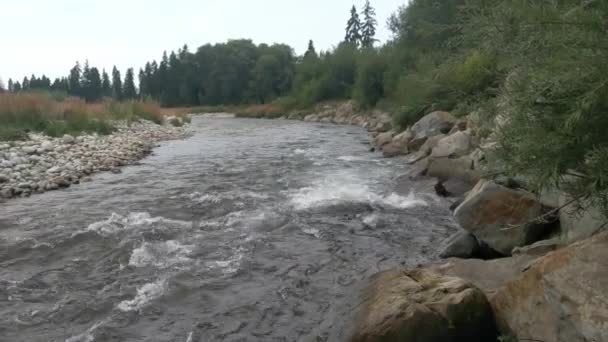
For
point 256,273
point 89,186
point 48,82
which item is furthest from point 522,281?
point 48,82

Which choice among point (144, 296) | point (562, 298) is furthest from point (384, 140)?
point (562, 298)

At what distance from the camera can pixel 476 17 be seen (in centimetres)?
454

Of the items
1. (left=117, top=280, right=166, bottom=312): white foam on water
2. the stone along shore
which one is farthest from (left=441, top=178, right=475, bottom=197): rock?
the stone along shore

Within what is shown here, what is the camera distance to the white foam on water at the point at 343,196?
31.7ft

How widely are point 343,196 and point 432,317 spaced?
6174mm

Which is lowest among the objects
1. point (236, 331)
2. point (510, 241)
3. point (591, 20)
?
point (236, 331)

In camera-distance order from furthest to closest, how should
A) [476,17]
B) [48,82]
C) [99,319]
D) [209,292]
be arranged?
[48,82]
[209,292]
[99,319]
[476,17]

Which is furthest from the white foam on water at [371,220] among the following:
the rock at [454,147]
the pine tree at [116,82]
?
the pine tree at [116,82]

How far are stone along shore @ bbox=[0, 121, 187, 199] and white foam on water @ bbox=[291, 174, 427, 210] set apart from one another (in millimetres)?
6050

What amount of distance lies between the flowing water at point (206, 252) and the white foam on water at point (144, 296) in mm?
21

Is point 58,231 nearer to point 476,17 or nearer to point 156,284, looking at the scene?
point 156,284

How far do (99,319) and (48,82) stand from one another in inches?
4442

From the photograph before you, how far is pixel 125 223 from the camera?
831cm

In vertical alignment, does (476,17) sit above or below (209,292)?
above
